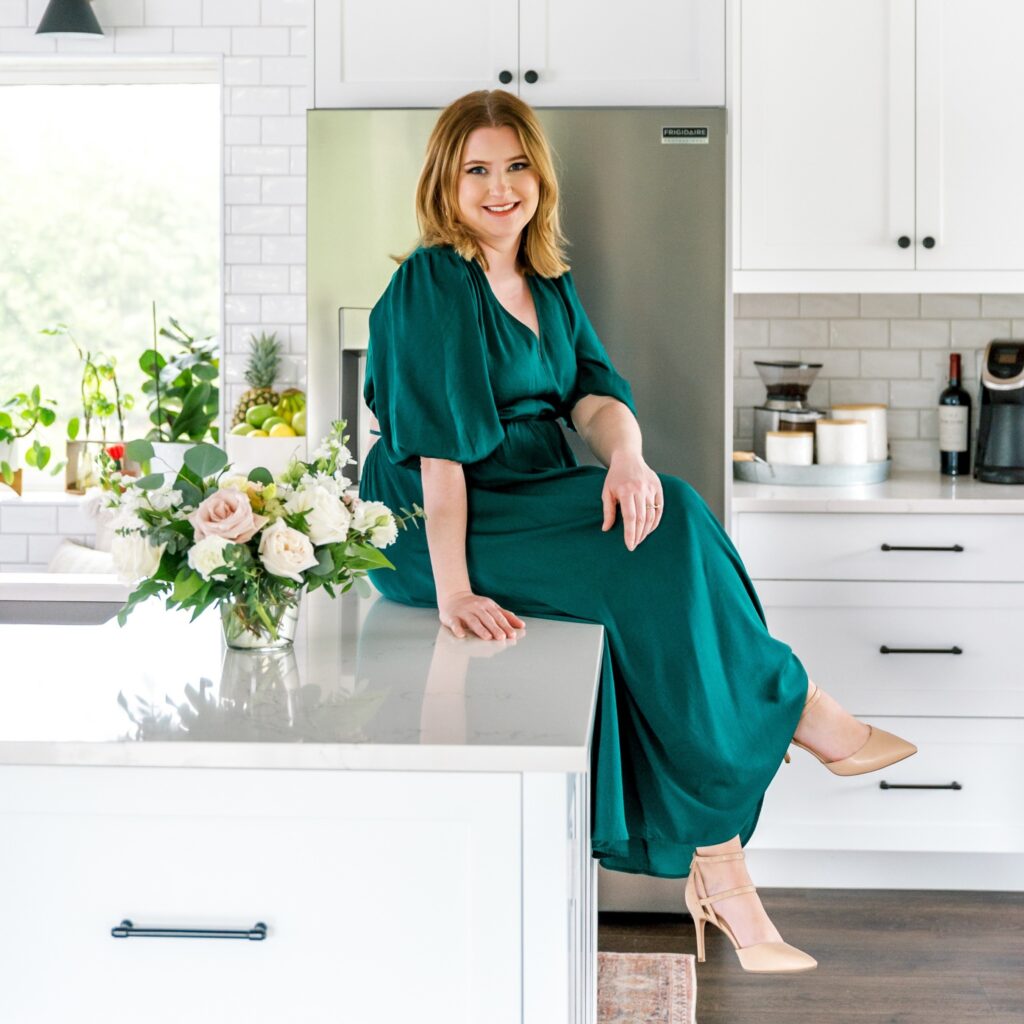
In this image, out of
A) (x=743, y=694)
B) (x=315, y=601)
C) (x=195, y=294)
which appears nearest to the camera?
(x=743, y=694)

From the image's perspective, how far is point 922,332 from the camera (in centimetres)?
358

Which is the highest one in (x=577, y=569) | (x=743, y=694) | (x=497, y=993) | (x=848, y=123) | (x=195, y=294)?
(x=848, y=123)

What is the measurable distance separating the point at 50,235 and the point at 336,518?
9.44 ft

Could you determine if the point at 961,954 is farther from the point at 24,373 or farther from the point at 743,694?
the point at 24,373

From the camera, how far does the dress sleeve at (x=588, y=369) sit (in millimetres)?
2297

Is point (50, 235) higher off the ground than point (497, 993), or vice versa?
point (50, 235)

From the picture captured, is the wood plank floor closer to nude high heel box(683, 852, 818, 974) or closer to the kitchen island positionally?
nude high heel box(683, 852, 818, 974)

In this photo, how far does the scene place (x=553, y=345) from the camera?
222cm

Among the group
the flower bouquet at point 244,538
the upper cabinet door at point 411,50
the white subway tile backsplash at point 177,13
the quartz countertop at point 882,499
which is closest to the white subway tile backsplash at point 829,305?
the quartz countertop at point 882,499

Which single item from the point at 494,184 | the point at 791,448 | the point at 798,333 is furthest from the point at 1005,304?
the point at 494,184

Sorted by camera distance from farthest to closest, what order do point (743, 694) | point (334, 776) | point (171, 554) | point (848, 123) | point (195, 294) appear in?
point (195, 294) < point (848, 123) < point (743, 694) < point (171, 554) < point (334, 776)

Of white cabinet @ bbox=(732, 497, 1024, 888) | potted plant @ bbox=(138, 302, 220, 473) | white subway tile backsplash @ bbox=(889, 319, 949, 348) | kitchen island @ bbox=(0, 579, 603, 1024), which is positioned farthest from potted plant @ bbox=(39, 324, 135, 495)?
kitchen island @ bbox=(0, 579, 603, 1024)

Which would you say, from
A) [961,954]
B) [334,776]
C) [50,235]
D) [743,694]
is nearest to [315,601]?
[743,694]

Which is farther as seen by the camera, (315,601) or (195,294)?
(195,294)
